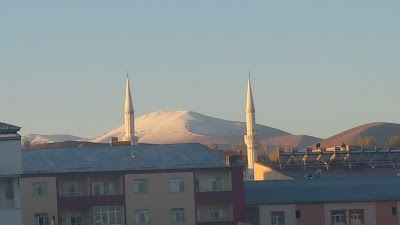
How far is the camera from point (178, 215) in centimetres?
5669

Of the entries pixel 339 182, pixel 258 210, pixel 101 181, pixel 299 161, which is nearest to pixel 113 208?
pixel 101 181

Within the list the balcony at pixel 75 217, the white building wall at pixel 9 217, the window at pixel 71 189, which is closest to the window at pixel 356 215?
the balcony at pixel 75 217

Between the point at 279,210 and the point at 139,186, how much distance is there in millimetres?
6867

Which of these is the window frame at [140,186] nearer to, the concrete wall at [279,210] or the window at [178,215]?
the window at [178,215]

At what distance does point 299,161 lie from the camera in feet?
239

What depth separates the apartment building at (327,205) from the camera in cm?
5800

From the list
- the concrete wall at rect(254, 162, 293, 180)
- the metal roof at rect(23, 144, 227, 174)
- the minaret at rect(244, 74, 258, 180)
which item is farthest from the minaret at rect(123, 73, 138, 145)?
the metal roof at rect(23, 144, 227, 174)

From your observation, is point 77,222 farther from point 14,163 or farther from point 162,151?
point 14,163

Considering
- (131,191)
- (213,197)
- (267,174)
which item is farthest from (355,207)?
(267,174)

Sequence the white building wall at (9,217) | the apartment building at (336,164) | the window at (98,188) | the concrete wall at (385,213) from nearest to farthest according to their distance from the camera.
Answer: the white building wall at (9,217) < the window at (98,188) < the concrete wall at (385,213) < the apartment building at (336,164)

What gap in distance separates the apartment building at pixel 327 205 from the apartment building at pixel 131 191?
6.94 feet

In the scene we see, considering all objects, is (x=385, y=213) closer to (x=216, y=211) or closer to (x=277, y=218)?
(x=277, y=218)

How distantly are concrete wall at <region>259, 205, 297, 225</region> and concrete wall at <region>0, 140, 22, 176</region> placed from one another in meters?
18.6

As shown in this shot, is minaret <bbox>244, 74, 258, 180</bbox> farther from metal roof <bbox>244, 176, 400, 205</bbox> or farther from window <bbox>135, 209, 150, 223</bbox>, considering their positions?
window <bbox>135, 209, 150, 223</bbox>
